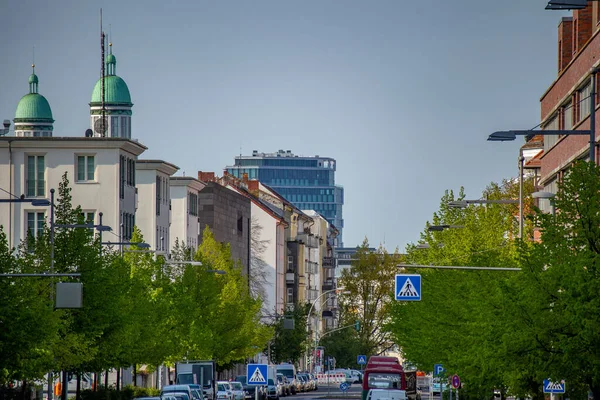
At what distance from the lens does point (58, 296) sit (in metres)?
47.5

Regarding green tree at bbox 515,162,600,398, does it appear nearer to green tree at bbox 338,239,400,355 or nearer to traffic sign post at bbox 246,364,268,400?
traffic sign post at bbox 246,364,268,400

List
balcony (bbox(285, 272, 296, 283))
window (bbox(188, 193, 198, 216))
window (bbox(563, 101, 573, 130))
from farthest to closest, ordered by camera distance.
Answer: balcony (bbox(285, 272, 296, 283)) → window (bbox(188, 193, 198, 216)) → window (bbox(563, 101, 573, 130))

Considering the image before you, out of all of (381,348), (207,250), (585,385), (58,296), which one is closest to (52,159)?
(207,250)

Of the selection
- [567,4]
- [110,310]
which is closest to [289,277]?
[110,310]

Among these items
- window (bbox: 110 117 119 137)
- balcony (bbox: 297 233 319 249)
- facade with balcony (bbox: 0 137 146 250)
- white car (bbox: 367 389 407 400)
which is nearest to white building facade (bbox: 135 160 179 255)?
facade with balcony (bbox: 0 137 146 250)

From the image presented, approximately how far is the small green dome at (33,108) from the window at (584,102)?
404ft

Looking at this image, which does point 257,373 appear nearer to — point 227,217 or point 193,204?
point 193,204

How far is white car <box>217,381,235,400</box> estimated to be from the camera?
250 feet

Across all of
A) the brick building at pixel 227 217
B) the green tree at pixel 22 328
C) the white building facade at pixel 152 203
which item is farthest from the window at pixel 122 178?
the green tree at pixel 22 328

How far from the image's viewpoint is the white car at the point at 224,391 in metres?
76.2

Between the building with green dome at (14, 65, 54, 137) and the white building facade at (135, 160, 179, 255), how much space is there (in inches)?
2665

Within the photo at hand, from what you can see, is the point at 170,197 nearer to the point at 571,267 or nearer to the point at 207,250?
the point at 207,250

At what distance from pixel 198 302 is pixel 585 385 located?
51946 millimetres

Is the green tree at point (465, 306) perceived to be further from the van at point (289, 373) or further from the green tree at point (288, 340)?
the green tree at point (288, 340)
